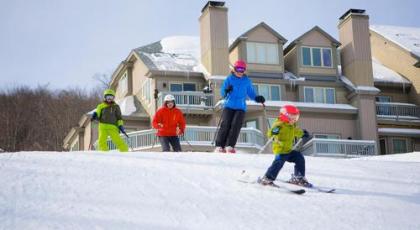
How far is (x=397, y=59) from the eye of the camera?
3844 cm

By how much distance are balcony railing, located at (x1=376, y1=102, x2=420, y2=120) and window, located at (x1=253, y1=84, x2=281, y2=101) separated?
602 cm

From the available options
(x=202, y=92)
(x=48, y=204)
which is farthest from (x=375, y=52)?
(x=48, y=204)

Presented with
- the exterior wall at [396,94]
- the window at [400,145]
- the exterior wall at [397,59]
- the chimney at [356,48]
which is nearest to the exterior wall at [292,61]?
the chimney at [356,48]

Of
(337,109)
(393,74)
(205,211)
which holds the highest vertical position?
(393,74)

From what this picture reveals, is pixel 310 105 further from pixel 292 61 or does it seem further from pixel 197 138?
pixel 197 138

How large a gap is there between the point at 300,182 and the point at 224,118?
3834mm

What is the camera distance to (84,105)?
61.3 meters

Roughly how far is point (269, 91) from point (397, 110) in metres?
7.92

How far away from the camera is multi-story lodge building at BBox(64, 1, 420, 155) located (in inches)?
1245

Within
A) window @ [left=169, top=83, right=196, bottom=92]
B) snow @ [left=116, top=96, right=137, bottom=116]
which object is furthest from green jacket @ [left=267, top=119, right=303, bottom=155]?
snow @ [left=116, top=96, right=137, bottom=116]

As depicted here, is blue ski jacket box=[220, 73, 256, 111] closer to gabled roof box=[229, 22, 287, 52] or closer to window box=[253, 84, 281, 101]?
window box=[253, 84, 281, 101]

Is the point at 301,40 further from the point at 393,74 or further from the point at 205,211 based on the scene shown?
the point at 205,211

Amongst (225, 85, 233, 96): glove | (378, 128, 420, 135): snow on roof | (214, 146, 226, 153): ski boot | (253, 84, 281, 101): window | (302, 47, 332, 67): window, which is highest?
(302, 47, 332, 67): window

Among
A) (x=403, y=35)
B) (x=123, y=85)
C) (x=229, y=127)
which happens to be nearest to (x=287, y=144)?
(x=229, y=127)
